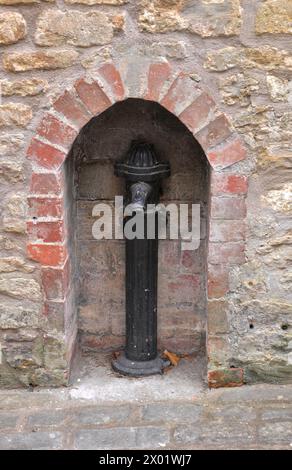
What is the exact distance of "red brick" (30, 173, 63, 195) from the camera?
3.65 m

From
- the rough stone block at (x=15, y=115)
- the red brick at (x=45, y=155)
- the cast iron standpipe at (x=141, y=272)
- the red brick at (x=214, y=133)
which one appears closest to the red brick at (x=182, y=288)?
the cast iron standpipe at (x=141, y=272)

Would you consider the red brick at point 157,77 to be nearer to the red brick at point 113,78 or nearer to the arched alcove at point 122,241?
the red brick at point 113,78

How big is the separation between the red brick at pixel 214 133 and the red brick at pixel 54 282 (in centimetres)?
96

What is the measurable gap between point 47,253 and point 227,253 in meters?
0.92

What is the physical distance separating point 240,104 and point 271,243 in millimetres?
Result: 729

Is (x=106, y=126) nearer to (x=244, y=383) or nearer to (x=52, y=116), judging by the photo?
Answer: (x=52, y=116)

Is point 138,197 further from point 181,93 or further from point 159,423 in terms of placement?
point 159,423

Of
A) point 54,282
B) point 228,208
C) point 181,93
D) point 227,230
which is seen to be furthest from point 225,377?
point 181,93

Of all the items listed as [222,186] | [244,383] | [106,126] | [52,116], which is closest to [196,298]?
[244,383]

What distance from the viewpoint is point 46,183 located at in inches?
144

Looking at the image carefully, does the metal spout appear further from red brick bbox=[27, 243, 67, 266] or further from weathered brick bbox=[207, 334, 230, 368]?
weathered brick bbox=[207, 334, 230, 368]

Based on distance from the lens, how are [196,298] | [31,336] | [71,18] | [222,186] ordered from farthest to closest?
1. [196,298]
2. [31,336]
3. [222,186]
4. [71,18]

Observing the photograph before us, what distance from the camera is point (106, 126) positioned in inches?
157

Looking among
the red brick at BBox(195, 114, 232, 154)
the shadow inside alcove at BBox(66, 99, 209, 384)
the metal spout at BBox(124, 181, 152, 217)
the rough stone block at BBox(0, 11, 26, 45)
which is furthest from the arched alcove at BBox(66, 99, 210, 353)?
the rough stone block at BBox(0, 11, 26, 45)
